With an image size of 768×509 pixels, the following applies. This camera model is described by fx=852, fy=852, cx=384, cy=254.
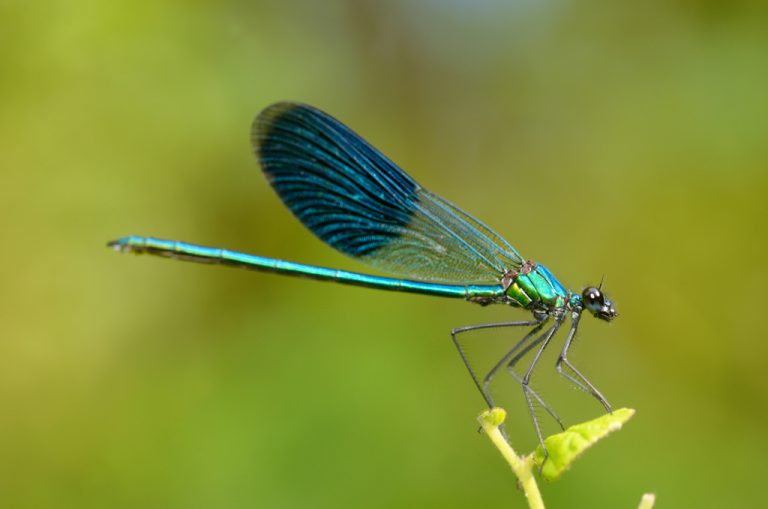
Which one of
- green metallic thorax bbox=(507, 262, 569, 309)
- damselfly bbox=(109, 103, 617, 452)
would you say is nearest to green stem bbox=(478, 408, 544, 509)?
damselfly bbox=(109, 103, 617, 452)

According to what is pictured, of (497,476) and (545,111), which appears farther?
(545,111)

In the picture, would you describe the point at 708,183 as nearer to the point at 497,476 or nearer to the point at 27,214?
the point at 497,476

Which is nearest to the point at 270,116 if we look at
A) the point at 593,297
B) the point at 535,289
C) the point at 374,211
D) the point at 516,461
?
the point at 374,211

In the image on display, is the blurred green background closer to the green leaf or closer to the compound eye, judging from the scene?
the compound eye

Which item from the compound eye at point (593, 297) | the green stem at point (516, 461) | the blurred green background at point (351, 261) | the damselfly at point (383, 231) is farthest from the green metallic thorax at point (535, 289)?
the green stem at point (516, 461)

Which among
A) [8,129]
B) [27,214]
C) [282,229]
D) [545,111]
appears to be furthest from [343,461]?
[545,111]

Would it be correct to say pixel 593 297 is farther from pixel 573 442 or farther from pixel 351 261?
pixel 351 261
